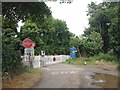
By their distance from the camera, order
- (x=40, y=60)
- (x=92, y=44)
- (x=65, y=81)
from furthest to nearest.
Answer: (x=92, y=44), (x=40, y=60), (x=65, y=81)

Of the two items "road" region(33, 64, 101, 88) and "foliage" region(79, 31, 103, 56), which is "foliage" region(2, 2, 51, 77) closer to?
"road" region(33, 64, 101, 88)

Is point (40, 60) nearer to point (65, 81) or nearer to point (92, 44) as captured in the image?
point (65, 81)

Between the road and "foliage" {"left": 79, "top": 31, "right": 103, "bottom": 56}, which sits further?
"foliage" {"left": 79, "top": 31, "right": 103, "bottom": 56}

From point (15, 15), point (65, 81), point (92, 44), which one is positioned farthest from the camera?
point (92, 44)

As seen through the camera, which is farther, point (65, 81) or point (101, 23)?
point (101, 23)

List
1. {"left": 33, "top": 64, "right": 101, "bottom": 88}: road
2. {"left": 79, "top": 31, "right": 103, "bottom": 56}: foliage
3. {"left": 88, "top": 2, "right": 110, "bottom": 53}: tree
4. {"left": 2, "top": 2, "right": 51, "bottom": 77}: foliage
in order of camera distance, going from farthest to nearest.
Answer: {"left": 88, "top": 2, "right": 110, "bottom": 53}: tree < {"left": 79, "top": 31, "right": 103, "bottom": 56}: foliage < {"left": 33, "top": 64, "right": 101, "bottom": 88}: road < {"left": 2, "top": 2, "right": 51, "bottom": 77}: foliage

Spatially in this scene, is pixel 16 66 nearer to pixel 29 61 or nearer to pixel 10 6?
pixel 10 6

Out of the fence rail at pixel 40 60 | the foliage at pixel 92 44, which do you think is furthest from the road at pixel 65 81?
the foliage at pixel 92 44

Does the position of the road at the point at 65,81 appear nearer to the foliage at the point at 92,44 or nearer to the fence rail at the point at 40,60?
the fence rail at the point at 40,60

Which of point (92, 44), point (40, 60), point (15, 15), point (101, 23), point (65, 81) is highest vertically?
point (101, 23)

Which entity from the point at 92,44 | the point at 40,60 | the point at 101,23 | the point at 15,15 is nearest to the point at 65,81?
the point at 15,15

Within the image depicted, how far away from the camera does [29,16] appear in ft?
53.8

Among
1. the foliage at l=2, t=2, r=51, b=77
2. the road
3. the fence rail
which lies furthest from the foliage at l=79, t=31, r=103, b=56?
the foliage at l=2, t=2, r=51, b=77

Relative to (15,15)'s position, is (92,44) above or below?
below
